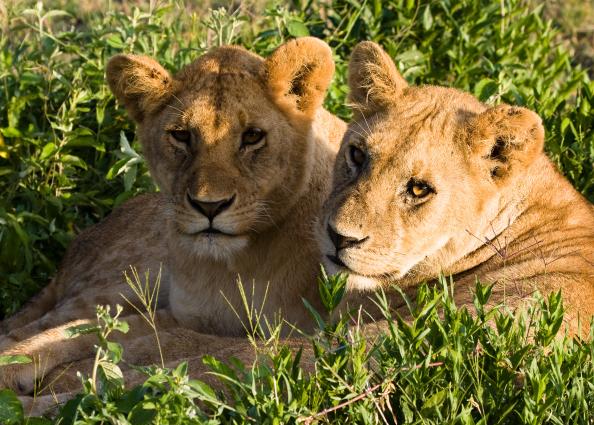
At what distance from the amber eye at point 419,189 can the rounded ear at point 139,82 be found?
4.15 ft

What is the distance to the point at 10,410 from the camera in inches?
130

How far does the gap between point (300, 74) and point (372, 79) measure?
475mm

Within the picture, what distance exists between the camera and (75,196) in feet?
19.2

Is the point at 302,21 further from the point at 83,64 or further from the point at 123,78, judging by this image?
the point at 123,78

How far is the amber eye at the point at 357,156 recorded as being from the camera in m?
4.12

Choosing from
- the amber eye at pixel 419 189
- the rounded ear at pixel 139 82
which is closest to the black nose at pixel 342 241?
the amber eye at pixel 419 189

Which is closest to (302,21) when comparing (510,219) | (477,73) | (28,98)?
(477,73)

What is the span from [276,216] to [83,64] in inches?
79.2

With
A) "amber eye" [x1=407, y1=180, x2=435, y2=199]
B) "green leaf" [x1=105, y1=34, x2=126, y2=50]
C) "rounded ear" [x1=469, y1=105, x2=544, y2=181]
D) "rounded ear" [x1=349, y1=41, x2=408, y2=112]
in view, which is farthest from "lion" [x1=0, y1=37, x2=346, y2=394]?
"green leaf" [x1=105, y1=34, x2=126, y2=50]

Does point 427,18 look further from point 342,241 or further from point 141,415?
point 141,415

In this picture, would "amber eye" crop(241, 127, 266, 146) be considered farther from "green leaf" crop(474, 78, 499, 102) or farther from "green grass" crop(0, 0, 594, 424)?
"green leaf" crop(474, 78, 499, 102)

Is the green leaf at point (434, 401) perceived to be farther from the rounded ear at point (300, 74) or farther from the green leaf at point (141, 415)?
the rounded ear at point (300, 74)

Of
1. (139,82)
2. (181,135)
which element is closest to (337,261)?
(181,135)

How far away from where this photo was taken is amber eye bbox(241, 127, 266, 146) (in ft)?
15.1
